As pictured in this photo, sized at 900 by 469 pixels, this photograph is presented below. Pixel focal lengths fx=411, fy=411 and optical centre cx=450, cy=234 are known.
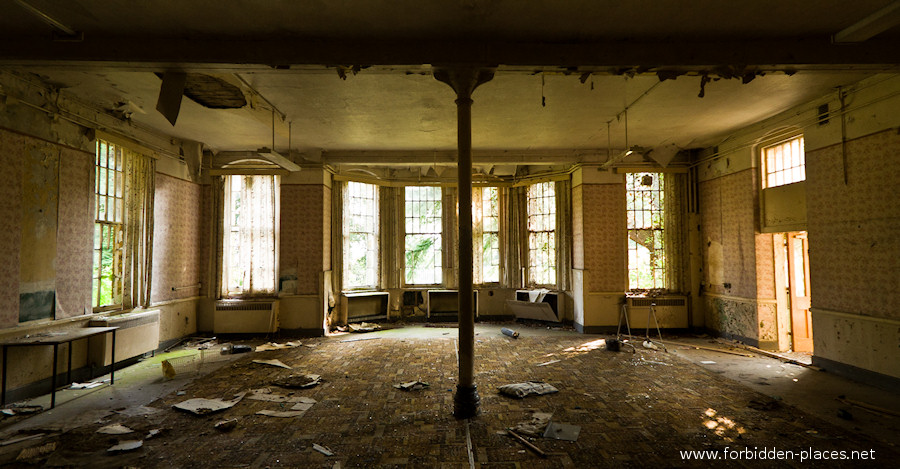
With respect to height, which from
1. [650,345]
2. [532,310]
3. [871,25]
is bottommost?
[650,345]

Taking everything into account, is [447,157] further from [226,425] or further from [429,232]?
[226,425]

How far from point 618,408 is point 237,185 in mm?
8561

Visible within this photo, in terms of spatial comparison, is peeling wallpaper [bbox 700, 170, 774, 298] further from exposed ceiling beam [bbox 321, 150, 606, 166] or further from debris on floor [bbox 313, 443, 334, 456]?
debris on floor [bbox 313, 443, 334, 456]

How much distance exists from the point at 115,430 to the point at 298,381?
1964mm

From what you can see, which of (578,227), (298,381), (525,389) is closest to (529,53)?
(525,389)

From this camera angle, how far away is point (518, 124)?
23.7 feet

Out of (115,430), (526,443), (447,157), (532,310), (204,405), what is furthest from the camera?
(532,310)

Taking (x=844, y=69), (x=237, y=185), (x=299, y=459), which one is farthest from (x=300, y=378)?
(x=844, y=69)

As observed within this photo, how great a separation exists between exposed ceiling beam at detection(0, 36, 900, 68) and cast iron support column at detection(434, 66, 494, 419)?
7.4 inches

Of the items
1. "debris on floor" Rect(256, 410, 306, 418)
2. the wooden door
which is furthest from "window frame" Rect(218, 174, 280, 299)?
the wooden door

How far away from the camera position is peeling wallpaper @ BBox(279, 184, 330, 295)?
352 inches

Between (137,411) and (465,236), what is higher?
(465,236)

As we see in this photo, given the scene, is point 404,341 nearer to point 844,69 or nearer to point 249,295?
point 249,295

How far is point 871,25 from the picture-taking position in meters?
3.79
